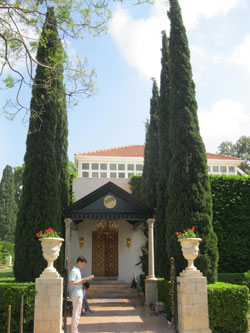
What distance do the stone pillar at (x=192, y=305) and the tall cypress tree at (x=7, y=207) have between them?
2749 cm

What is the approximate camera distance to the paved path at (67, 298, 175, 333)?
754 cm

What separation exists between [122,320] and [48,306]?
2.74 metres

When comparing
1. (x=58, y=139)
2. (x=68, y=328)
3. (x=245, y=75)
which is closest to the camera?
(x=68, y=328)

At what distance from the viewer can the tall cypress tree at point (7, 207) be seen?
1267 inches

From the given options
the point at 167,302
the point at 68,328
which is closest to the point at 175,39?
the point at 167,302

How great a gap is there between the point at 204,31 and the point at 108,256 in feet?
37.0

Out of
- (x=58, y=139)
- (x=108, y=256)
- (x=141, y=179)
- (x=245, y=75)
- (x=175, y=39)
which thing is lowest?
(x=108, y=256)

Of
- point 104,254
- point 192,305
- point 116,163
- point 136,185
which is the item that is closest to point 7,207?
point 116,163

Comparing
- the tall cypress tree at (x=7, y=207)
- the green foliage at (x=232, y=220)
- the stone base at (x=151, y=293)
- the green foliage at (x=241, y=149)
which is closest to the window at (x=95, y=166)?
the green foliage at (x=232, y=220)

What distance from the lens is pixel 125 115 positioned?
11203 millimetres

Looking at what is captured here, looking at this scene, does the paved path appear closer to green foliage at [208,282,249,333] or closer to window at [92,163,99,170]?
green foliage at [208,282,249,333]

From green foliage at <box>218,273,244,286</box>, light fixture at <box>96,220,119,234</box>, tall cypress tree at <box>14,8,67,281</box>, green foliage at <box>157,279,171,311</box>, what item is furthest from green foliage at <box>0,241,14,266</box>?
green foliage at <box>218,273,244,286</box>

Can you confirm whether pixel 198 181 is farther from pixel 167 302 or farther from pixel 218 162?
pixel 218 162

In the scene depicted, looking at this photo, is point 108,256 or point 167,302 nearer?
point 167,302
